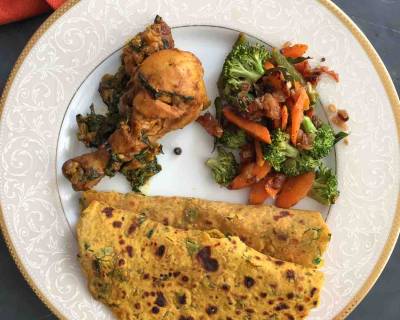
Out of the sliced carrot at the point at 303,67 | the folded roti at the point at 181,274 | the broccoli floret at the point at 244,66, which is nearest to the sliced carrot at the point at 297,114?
the sliced carrot at the point at 303,67

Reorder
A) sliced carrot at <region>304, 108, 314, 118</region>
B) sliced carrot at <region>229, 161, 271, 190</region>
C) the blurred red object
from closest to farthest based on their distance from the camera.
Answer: sliced carrot at <region>229, 161, 271, 190</region>, sliced carrot at <region>304, 108, 314, 118</region>, the blurred red object

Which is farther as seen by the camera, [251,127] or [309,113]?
[309,113]

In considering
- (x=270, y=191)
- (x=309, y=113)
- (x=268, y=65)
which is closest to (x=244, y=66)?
(x=268, y=65)

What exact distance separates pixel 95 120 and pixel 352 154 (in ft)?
9.08

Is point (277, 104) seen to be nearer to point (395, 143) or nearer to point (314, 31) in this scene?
point (314, 31)

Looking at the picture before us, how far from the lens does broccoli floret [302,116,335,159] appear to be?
17.1ft

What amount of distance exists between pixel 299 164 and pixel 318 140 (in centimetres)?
31

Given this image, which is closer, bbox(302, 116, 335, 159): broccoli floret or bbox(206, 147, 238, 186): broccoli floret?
bbox(302, 116, 335, 159): broccoli floret

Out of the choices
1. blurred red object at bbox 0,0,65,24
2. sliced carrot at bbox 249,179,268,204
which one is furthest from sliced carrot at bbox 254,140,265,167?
blurred red object at bbox 0,0,65,24

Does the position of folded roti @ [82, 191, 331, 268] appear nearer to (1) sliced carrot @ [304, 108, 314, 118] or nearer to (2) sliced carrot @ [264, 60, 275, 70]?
(1) sliced carrot @ [304, 108, 314, 118]

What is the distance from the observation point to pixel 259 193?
5.46 m

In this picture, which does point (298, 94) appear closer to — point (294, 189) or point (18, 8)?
point (294, 189)

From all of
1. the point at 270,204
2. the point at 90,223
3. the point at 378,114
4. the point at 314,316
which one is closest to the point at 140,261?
the point at 90,223

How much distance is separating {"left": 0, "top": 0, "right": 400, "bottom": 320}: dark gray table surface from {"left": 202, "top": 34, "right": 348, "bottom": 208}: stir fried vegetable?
42.2 inches
